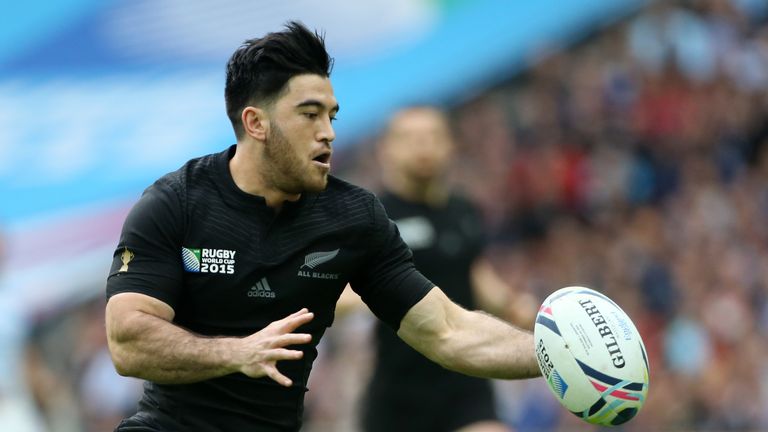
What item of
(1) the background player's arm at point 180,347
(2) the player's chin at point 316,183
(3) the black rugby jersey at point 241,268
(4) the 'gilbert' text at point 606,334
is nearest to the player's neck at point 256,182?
(3) the black rugby jersey at point 241,268

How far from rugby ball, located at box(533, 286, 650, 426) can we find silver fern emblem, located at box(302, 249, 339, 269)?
0.94 metres

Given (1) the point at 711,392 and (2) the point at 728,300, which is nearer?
(1) the point at 711,392

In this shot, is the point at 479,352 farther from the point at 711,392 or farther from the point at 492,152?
the point at 492,152

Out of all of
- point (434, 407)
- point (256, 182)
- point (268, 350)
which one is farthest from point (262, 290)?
point (434, 407)

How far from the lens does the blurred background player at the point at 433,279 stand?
8.94m

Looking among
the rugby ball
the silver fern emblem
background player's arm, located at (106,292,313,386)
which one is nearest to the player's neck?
the silver fern emblem

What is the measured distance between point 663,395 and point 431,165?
5350mm

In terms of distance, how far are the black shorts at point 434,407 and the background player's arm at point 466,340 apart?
2.82 metres

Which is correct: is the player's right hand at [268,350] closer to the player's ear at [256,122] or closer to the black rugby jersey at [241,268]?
the black rugby jersey at [241,268]

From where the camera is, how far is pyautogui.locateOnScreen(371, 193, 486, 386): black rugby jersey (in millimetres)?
9047

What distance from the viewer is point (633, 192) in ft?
53.5

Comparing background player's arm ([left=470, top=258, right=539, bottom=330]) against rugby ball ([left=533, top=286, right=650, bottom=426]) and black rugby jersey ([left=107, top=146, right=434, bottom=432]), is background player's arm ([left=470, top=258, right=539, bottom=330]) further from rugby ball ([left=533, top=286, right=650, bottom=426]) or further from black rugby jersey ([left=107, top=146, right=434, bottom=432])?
→ rugby ball ([left=533, top=286, right=650, bottom=426])

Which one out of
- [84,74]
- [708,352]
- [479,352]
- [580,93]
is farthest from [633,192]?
[479,352]

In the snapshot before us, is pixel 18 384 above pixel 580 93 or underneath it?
underneath
